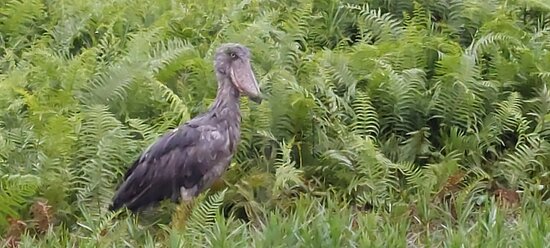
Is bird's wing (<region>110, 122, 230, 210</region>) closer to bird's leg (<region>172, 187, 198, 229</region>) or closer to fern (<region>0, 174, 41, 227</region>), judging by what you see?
bird's leg (<region>172, 187, 198, 229</region>)

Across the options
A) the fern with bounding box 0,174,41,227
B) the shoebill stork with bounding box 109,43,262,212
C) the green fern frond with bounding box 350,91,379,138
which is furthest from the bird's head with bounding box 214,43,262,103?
the fern with bounding box 0,174,41,227

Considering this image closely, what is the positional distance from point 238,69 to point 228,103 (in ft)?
0.76

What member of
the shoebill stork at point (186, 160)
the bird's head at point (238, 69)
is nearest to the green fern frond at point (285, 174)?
the shoebill stork at point (186, 160)

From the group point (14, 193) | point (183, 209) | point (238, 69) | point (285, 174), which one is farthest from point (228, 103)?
point (14, 193)

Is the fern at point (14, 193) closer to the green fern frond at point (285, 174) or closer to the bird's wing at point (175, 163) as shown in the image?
the bird's wing at point (175, 163)

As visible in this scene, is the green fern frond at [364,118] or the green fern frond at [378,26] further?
the green fern frond at [378,26]

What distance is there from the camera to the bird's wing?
6.57 metres

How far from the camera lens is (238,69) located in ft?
22.4

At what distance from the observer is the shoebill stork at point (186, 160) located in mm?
6574

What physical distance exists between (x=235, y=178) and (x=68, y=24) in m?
3.28

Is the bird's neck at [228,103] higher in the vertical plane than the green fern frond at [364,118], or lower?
higher

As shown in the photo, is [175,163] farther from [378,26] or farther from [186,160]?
[378,26]

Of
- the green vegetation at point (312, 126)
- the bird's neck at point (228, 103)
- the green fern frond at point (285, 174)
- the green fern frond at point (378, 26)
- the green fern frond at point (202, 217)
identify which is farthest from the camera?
the green fern frond at point (378, 26)

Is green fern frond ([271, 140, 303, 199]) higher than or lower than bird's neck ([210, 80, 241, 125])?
lower
